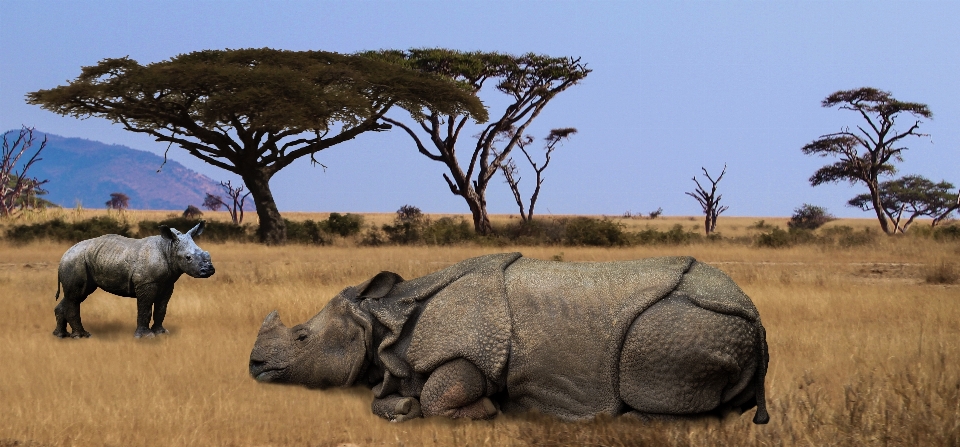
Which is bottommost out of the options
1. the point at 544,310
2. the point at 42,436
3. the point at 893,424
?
the point at 42,436

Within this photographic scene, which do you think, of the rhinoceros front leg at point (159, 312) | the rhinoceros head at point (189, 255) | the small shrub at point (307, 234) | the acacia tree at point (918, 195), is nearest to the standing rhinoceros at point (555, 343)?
the rhinoceros head at point (189, 255)

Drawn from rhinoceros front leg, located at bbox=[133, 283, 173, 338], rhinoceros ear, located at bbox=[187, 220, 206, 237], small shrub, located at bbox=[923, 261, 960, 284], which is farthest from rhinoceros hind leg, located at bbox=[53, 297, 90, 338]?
small shrub, located at bbox=[923, 261, 960, 284]

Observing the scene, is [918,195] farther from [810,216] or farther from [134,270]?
[134,270]

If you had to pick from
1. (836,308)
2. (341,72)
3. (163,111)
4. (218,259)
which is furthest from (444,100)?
(836,308)

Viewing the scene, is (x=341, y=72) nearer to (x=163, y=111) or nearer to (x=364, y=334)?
(x=163, y=111)

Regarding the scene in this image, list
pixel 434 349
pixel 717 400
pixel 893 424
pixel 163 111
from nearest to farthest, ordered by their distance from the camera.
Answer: pixel 893 424
pixel 717 400
pixel 434 349
pixel 163 111

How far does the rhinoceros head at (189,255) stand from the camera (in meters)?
8.21

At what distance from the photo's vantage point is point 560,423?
16.9 feet

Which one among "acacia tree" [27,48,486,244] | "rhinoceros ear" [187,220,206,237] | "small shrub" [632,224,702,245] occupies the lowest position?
"small shrub" [632,224,702,245]

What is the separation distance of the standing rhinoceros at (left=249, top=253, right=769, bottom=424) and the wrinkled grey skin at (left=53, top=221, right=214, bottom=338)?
10.1ft

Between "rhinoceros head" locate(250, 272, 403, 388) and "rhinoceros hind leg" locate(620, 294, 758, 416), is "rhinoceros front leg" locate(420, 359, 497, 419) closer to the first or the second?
"rhinoceros head" locate(250, 272, 403, 388)

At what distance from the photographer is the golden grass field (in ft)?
16.1

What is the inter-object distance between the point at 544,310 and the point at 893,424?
2.00 metres

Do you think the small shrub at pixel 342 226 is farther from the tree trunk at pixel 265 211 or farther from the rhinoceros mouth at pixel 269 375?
the rhinoceros mouth at pixel 269 375
